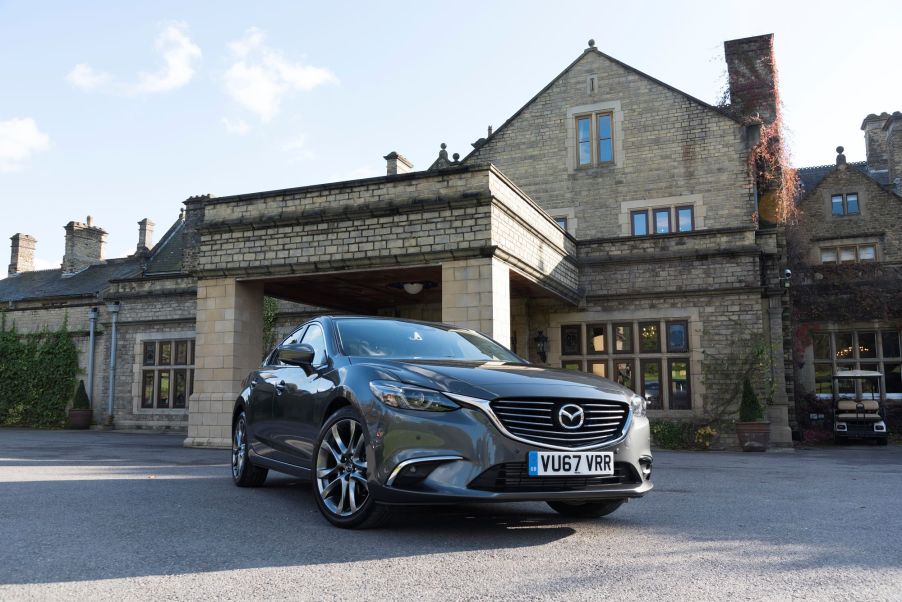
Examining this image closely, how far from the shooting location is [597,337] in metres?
17.6

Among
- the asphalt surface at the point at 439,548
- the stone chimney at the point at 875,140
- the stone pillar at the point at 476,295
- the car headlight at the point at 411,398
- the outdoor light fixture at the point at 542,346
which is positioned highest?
the stone chimney at the point at 875,140

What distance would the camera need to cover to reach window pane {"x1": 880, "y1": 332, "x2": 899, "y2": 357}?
20.4m

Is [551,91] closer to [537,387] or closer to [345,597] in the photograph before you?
[537,387]

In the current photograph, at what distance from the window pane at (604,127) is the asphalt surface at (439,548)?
1481cm

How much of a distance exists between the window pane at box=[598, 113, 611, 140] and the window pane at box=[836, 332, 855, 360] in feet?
28.0

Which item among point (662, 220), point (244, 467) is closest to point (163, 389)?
point (662, 220)

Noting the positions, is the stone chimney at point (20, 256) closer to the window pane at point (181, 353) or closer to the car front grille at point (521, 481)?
the window pane at point (181, 353)

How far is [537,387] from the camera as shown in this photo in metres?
4.61

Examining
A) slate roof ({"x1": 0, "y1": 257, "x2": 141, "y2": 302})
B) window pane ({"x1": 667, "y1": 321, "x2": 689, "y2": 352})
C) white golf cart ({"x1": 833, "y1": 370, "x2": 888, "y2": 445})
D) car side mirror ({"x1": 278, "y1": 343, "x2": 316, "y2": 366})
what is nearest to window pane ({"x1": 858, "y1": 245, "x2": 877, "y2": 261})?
white golf cart ({"x1": 833, "y1": 370, "x2": 888, "y2": 445})

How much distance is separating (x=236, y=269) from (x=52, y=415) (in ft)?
49.4

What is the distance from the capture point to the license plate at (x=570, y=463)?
438 cm

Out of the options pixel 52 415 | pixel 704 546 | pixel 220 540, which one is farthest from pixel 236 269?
pixel 52 415

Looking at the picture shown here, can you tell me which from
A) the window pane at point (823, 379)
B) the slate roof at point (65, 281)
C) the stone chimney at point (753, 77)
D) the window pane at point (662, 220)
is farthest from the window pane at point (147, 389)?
the window pane at point (823, 379)

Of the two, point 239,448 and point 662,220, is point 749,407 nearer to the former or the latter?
point 662,220
